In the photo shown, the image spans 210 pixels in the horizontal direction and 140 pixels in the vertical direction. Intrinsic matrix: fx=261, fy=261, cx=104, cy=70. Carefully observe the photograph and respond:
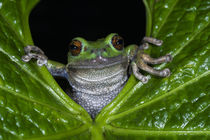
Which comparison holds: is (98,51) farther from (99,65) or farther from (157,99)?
(157,99)

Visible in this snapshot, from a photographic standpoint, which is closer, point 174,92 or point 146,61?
point 174,92

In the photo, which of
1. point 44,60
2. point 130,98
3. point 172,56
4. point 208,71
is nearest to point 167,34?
point 172,56

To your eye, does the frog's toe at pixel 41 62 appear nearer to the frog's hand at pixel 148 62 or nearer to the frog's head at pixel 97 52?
the frog's head at pixel 97 52

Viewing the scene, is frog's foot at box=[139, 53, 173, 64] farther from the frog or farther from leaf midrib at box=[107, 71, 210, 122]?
leaf midrib at box=[107, 71, 210, 122]

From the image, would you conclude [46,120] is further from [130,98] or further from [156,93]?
[156,93]

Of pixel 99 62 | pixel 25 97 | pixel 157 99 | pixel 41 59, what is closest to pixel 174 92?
pixel 157 99

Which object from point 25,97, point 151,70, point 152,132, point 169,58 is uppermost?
point 169,58

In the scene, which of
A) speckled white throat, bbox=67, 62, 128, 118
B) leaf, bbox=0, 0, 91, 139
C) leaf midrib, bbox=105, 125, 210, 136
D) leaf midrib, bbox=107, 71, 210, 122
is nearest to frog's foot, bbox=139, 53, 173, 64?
leaf midrib, bbox=107, 71, 210, 122

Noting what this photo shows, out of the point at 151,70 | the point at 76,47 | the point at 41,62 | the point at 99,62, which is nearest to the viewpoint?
the point at 151,70
